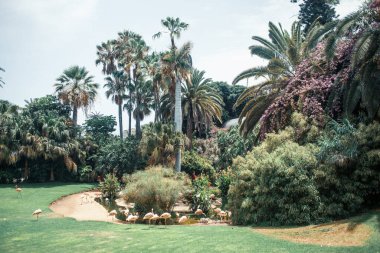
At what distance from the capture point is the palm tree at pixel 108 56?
41.9 m

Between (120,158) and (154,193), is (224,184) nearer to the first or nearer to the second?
(154,193)

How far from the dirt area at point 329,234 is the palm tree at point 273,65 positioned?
931 centimetres

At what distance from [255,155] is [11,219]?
12.0 meters

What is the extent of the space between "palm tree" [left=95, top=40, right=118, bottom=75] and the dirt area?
33016 mm

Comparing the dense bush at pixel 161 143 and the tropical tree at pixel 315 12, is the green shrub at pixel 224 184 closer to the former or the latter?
the dense bush at pixel 161 143

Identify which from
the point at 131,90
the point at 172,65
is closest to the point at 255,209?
the point at 172,65

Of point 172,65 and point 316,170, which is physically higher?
point 172,65

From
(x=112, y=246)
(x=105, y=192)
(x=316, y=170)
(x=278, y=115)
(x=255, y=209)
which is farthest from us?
(x=105, y=192)

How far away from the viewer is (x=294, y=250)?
32.1 ft

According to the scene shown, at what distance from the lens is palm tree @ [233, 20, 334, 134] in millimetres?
20766

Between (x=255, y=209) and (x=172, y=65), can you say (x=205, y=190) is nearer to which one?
(x=255, y=209)

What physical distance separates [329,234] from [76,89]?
107ft

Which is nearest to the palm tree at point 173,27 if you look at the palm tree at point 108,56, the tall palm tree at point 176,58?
the tall palm tree at point 176,58

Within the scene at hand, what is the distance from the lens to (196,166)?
33.6 metres
